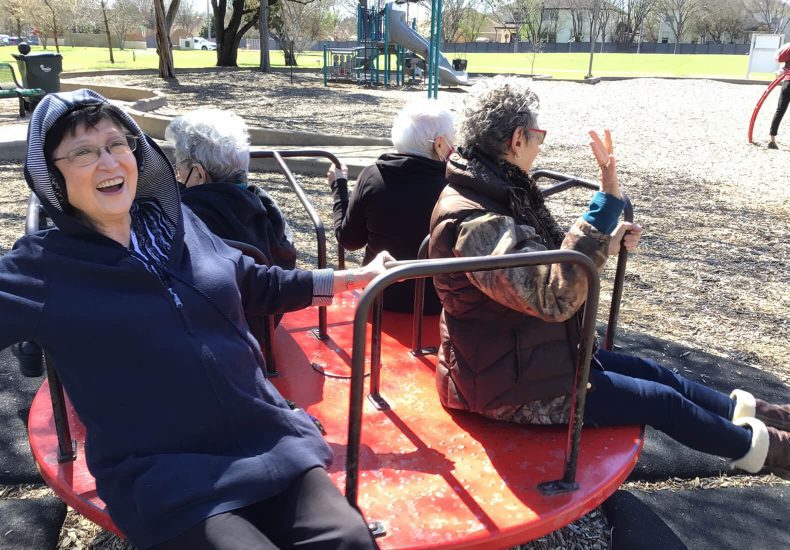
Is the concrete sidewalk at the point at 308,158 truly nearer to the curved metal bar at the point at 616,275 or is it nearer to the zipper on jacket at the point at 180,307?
the curved metal bar at the point at 616,275

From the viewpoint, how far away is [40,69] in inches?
427

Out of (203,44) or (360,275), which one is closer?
(360,275)

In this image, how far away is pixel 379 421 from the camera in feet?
8.13

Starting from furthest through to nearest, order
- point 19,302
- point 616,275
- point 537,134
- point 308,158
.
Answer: point 308,158 → point 616,275 → point 537,134 → point 19,302

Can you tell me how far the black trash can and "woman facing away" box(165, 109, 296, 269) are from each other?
974 centimetres

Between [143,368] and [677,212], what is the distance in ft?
20.6

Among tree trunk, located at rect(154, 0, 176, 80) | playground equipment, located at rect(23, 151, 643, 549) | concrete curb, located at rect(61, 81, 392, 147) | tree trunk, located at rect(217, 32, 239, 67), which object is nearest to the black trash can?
concrete curb, located at rect(61, 81, 392, 147)

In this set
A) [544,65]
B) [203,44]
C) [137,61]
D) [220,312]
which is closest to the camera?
[220,312]

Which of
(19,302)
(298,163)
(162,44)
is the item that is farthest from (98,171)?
(162,44)

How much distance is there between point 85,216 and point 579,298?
1346 mm

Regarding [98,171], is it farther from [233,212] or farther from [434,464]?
[434,464]

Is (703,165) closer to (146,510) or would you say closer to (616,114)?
(616,114)

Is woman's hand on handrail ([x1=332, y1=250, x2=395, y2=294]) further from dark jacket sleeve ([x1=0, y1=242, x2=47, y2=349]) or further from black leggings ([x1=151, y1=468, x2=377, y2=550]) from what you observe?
dark jacket sleeve ([x1=0, y1=242, x2=47, y2=349])

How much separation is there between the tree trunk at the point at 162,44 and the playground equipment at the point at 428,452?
1592 centimetres
